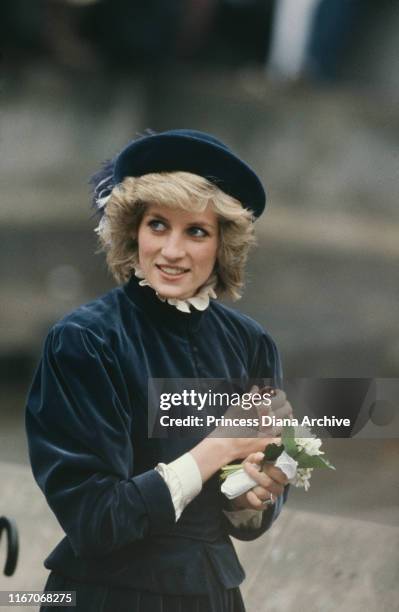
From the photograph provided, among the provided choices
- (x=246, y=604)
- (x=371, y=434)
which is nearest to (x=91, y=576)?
(x=246, y=604)

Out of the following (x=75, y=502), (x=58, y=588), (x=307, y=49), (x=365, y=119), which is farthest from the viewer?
(x=307, y=49)

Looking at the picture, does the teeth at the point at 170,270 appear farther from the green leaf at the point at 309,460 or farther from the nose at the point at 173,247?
the green leaf at the point at 309,460

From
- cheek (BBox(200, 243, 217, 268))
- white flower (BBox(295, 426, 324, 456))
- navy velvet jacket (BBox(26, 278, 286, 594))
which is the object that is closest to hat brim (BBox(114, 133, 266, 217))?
cheek (BBox(200, 243, 217, 268))

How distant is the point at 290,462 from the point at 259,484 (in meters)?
0.07

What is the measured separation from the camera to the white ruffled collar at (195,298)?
1858 millimetres

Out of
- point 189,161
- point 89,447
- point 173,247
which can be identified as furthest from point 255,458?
point 189,161

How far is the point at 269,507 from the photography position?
192 cm

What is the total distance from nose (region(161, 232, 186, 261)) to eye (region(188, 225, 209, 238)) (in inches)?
0.8

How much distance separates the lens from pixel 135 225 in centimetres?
186

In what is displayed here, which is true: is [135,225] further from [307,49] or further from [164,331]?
[307,49]

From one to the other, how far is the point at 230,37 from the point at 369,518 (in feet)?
6.94

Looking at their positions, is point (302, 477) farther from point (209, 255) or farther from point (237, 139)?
point (237, 139)

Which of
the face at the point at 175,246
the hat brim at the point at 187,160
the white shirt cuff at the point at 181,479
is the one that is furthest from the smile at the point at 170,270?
the white shirt cuff at the point at 181,479

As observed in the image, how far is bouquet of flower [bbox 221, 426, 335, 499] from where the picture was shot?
6.02 ft
